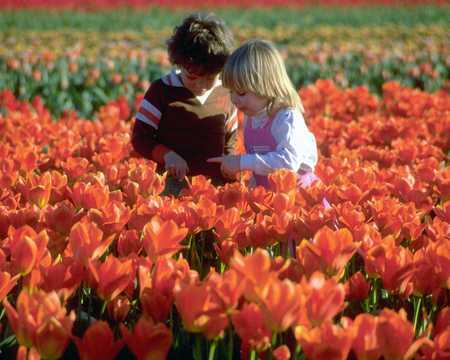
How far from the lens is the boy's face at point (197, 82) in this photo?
12.1ft

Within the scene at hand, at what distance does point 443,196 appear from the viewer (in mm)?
2910

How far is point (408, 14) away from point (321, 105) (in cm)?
1620

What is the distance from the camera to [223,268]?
89.2 inches

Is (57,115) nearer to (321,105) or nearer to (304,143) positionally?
(321,105)

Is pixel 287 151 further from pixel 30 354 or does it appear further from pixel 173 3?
pixel 173 3

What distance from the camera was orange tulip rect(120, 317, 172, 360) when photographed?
1.58 meters

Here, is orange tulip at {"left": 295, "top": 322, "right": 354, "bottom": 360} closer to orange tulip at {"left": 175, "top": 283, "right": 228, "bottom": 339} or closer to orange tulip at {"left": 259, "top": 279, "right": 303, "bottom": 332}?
orange tulip at {"left": 259, "top": 279, "right": 303, "bottom": 332}

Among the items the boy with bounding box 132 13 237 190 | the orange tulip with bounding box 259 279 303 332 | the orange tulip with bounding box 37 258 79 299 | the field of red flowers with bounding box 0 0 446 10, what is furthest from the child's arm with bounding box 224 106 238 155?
the field of red flowers with bounding box 0 0 446 10

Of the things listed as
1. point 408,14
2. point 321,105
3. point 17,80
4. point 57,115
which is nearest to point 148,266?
point 321,105

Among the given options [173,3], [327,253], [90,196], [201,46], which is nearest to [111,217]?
[90,196]

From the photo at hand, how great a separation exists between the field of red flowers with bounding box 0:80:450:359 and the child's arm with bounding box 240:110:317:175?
9 cm

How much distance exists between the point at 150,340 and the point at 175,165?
6.35 feet

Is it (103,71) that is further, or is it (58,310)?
(103,71)

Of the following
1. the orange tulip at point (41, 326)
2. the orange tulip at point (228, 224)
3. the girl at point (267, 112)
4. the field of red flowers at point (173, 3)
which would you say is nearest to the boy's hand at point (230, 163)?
the girl at point (267, 112)
